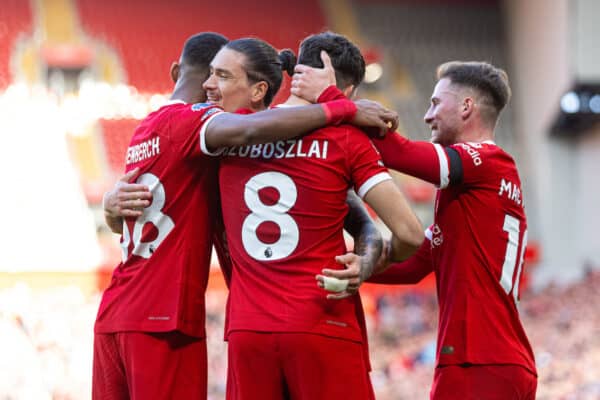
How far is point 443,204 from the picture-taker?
3.83 metres

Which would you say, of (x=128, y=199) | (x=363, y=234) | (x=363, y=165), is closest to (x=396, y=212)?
(x=363, y=165)

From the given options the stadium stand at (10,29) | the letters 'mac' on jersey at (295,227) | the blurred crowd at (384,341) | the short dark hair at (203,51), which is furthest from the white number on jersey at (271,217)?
the stadium stand at (10,29)

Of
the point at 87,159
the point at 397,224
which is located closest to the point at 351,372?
the point at 397,224

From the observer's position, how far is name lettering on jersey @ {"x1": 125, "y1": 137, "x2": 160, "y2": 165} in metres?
3.63

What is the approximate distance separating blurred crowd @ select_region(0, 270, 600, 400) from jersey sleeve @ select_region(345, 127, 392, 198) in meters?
4.67

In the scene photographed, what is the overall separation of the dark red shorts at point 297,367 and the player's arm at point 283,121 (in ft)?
2.32

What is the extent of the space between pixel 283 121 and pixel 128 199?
2.64 feet

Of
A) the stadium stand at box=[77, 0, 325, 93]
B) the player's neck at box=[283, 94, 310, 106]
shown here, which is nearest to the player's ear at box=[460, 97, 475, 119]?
the player's neck at box=[283, 94, 310, 106]

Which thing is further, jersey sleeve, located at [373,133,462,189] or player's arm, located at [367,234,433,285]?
player's arm, located at [367,234,433,285]

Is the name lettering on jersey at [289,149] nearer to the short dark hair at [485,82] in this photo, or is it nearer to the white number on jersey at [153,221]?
the white number on jersey at [153,221]

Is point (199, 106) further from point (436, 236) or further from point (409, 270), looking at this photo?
point (409, 270)

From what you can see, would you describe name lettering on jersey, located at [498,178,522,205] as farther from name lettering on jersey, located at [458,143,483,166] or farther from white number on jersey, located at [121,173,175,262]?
white number on jersey, located at [121,173,175,262]

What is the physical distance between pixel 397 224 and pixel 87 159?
14.3 metres

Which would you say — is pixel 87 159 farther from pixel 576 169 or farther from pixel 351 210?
pixel 351 210
